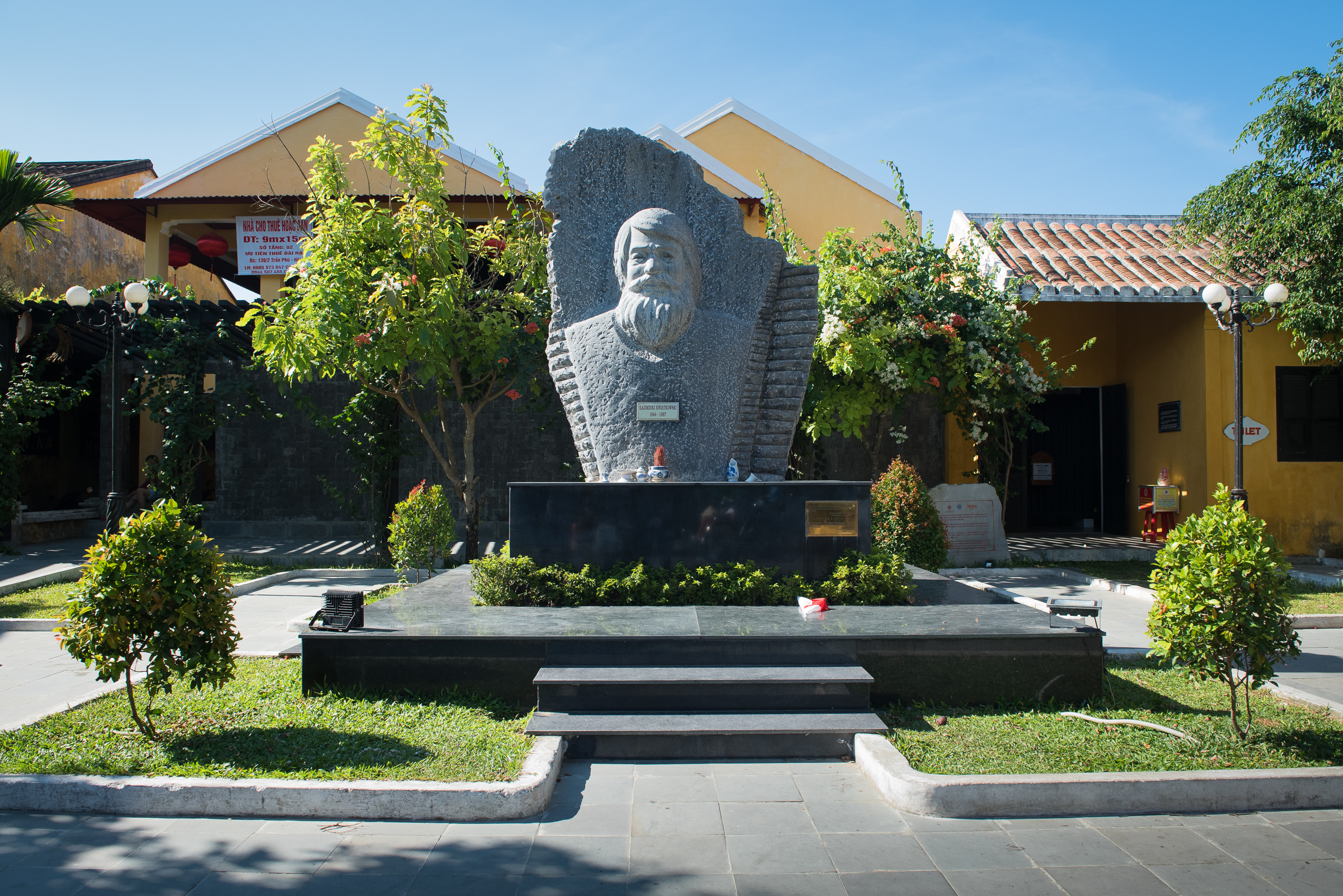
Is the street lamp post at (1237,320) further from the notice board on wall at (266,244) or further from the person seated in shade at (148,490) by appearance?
the notice board on wall at (266,244)

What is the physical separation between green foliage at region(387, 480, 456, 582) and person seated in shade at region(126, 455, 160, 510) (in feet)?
15.7

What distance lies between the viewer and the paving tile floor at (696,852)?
2.97 metres

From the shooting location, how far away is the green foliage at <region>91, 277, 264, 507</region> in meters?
11.1

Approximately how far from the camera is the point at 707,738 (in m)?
4.23

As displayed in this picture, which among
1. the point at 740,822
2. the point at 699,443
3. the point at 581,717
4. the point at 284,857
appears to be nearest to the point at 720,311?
the point at 699,443

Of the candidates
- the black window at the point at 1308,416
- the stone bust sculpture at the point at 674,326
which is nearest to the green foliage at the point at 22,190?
the stone bust sculpture at the point at 674,326

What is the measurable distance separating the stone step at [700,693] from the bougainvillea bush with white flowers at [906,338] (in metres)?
5.67

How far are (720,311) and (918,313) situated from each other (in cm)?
425

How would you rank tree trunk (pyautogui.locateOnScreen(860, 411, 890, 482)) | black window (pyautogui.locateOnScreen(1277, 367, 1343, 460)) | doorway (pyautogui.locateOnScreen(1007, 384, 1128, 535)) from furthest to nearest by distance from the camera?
doorway (pyautogui.locateOnScreen(1007, 384, 1128, 535)) < black window (pyautogui.locateOnScreen(1277, 367, 1343, 460)) < tree trunk (pyautogui.locateOnScreen(860, 411, 890, 482))

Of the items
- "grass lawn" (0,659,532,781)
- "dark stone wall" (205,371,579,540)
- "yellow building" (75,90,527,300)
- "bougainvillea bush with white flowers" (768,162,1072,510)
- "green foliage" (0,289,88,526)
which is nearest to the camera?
"grass lawn" (0,659,532,781)

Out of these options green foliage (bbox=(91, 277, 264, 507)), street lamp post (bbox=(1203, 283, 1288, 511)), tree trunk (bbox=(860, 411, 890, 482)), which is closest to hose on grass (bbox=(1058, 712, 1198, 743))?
street lamp post (bbox=(1203, 283, 1288, 511))

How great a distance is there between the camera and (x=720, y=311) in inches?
290

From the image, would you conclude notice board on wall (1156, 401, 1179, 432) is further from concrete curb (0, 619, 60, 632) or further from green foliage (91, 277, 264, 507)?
concrete curb (0, 619, 60, 632)

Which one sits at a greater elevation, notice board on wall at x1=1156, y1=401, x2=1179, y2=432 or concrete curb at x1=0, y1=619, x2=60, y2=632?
notice board on wall at x1=1156, y1=401, x2=1179, y2=432
